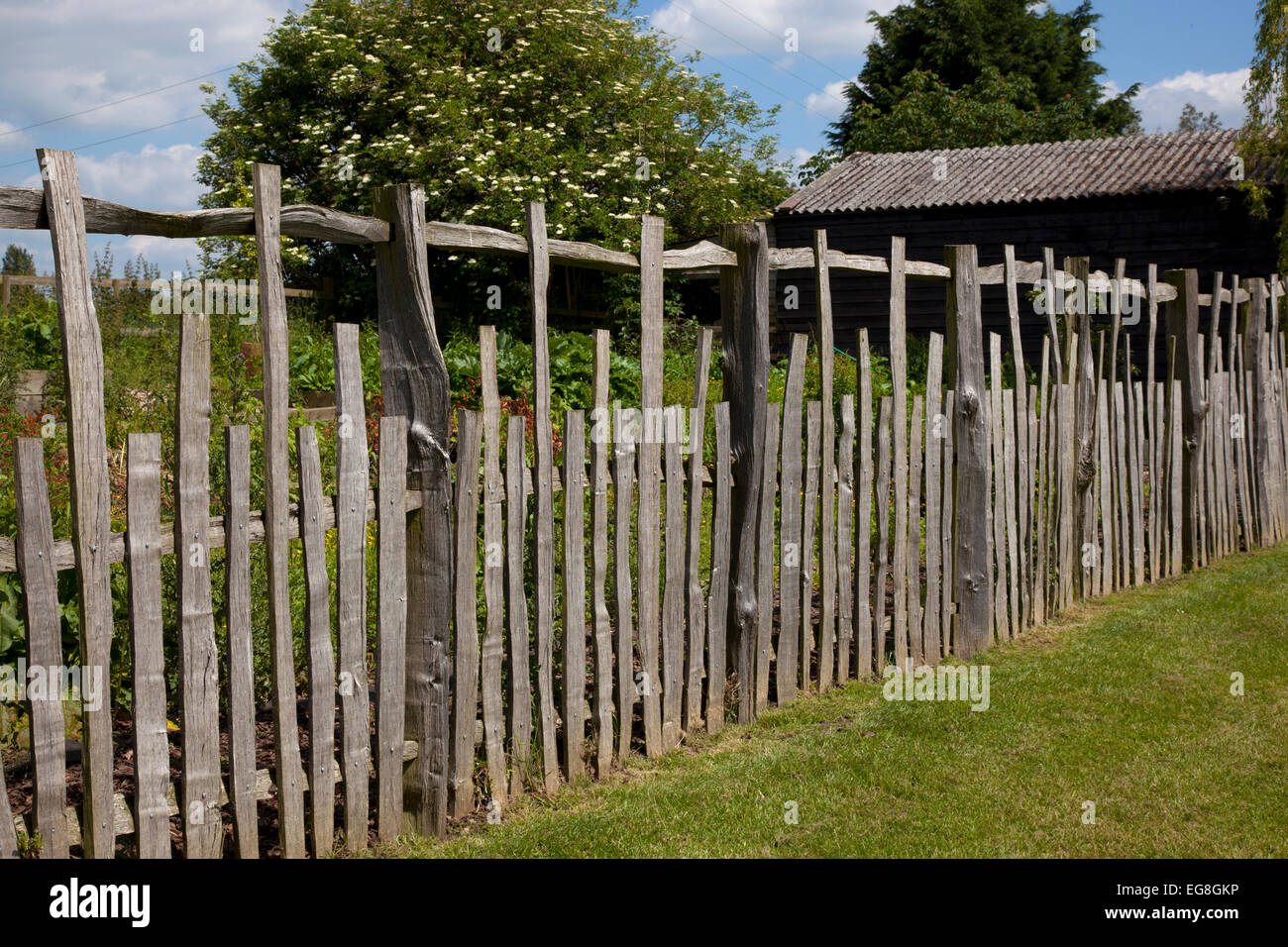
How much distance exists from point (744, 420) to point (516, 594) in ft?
4.93

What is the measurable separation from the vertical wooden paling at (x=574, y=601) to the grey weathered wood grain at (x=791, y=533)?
1.25 m

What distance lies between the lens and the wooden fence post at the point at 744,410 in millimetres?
4801

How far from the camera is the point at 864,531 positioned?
18.0 feet

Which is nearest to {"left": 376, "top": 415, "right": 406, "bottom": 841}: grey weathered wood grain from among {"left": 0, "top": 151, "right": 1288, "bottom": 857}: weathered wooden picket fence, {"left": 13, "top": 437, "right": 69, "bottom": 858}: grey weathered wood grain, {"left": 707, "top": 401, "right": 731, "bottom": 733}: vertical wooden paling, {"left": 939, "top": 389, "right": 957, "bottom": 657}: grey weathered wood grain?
{"left": 0, "top": 151, "right": 1288, "bottom": 857}: weathered wooden picket fence

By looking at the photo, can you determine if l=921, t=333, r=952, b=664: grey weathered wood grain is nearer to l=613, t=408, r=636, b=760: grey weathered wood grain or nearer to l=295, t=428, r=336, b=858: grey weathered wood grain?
l=613, t=408, r=636, b=760: grey weathered wood grain

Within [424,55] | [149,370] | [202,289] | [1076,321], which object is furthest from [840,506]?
[424,55]

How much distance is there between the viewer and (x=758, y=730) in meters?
4.79

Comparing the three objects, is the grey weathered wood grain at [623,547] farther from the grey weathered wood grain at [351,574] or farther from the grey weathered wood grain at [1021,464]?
the grey weathered wood grain at [1021,464]

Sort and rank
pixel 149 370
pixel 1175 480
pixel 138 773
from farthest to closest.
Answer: pixel 149 370 → pixel 1175 480 → pixel 138 773

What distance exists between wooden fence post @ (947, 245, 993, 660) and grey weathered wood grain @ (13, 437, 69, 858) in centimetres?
457

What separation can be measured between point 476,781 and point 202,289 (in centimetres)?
197

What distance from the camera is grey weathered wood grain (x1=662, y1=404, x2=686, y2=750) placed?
A: 14.7ft

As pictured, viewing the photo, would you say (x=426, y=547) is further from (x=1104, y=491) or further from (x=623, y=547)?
(x=1104, y=491)
